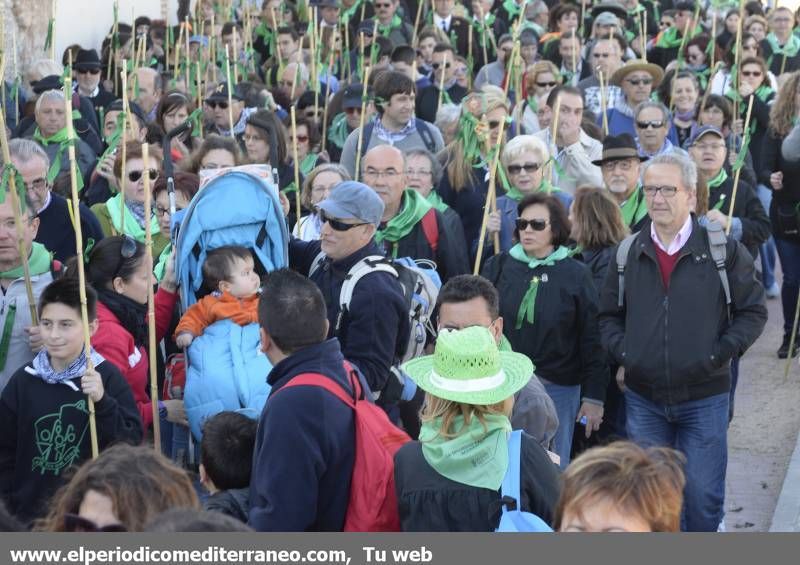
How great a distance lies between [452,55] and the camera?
1379 centimetres

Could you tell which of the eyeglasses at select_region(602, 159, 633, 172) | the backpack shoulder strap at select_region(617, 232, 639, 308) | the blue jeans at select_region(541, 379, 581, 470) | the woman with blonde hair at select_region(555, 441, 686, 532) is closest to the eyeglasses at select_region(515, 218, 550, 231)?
the backpack shoulder strap at select_region(617, 232, 639, 308)

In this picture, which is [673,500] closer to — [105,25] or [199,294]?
[199,294]

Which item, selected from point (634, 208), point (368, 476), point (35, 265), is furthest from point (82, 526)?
point (634, 208)

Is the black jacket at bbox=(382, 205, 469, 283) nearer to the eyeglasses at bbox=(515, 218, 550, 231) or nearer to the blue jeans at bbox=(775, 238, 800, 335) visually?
the eyeglasses at bbox=(515, 218, 550, 231)

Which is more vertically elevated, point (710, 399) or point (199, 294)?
point (199, 294)

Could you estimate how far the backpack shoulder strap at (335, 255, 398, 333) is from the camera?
20.1 ft

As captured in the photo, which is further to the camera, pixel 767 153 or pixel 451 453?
pixel 767 153

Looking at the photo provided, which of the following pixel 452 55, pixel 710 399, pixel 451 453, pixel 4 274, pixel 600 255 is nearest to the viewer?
pixel 451 453

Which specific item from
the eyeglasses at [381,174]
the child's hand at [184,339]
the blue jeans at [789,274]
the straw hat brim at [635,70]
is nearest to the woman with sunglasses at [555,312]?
the eyeglasses at [381,174]

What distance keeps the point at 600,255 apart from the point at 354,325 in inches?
82.1

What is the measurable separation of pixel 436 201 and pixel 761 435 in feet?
8.00

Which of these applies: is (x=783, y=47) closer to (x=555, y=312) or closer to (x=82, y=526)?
(x=555, y=312)

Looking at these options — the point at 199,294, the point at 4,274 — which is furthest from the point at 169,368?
the point at 4,274

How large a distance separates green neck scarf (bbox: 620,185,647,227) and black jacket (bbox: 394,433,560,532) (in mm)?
4179
